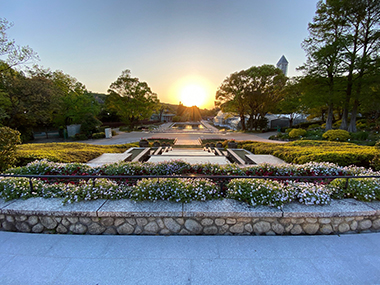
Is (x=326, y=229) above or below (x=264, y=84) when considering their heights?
below

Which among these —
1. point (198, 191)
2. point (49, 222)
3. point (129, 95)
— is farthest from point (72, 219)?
point (129, 95)

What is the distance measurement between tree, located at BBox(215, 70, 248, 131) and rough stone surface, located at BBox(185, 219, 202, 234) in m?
21.9

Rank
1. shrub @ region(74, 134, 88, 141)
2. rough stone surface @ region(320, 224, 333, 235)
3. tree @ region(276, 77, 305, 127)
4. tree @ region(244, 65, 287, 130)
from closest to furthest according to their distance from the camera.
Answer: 1. rough stone surface @ region(320, 224, 333, 235)
2. shrub @ region(74, 134, 88, 141)
3. tree @ region(276, 77, 305, 127)
4. tree @ region(244, 65, 287, 130)

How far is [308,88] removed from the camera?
54.6 feet

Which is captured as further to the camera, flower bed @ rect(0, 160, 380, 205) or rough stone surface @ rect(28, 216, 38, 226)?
flower bed @ rect(0, 160, 380, 205)

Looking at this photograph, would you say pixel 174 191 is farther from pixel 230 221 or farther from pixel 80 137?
pixel 80 137

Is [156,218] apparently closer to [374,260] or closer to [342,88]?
[374,260]

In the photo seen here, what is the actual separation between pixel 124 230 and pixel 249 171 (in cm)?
326

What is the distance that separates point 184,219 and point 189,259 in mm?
548

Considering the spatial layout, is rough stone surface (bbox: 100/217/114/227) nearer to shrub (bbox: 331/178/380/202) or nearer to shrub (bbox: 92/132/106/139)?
shrub (bbox: 331/178/380/202)

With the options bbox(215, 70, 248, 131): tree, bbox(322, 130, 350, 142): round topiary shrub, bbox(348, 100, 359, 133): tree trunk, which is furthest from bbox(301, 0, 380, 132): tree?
bbox(215, 70, 248, 131): tree

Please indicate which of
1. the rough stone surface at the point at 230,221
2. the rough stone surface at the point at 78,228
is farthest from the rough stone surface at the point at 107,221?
the rough stone surface at the point at 230,221

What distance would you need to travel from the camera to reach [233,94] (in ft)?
78.2

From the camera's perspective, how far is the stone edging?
2625 millimetres
